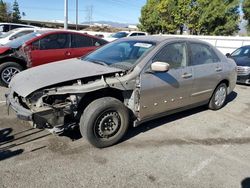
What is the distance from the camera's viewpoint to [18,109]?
144 inches

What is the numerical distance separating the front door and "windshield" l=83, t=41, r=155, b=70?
0.28 m

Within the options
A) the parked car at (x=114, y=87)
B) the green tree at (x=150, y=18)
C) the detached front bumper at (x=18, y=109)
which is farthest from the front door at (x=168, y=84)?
the green tree at (x=150, y=18)

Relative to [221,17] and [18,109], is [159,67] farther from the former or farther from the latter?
[221,17]

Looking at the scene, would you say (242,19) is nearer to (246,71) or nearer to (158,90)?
(246,71)

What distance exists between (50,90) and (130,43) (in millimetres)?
1913

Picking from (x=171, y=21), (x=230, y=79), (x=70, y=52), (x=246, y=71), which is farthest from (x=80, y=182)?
(x=171, y=21)

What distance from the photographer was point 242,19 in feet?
96.9

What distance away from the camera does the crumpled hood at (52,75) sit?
365 cm

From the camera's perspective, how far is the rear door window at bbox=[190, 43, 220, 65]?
501 cm

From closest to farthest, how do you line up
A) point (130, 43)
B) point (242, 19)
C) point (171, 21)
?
point (130, 43) < point (242, 19) < point (171, 21)

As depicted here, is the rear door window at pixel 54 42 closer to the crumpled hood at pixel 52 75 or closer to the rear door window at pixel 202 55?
the crumpled hood at pixel 52 75

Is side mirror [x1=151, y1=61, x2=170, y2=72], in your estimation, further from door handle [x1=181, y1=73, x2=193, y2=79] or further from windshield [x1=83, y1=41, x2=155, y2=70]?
door handle [x1=181, y1=73, x2=193, y2=79]

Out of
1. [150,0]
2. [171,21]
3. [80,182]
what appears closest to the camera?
[80,182]

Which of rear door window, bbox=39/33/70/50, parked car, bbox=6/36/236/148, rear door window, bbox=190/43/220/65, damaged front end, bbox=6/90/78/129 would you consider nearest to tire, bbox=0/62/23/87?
rear door window, bbox=39/33/70/50
